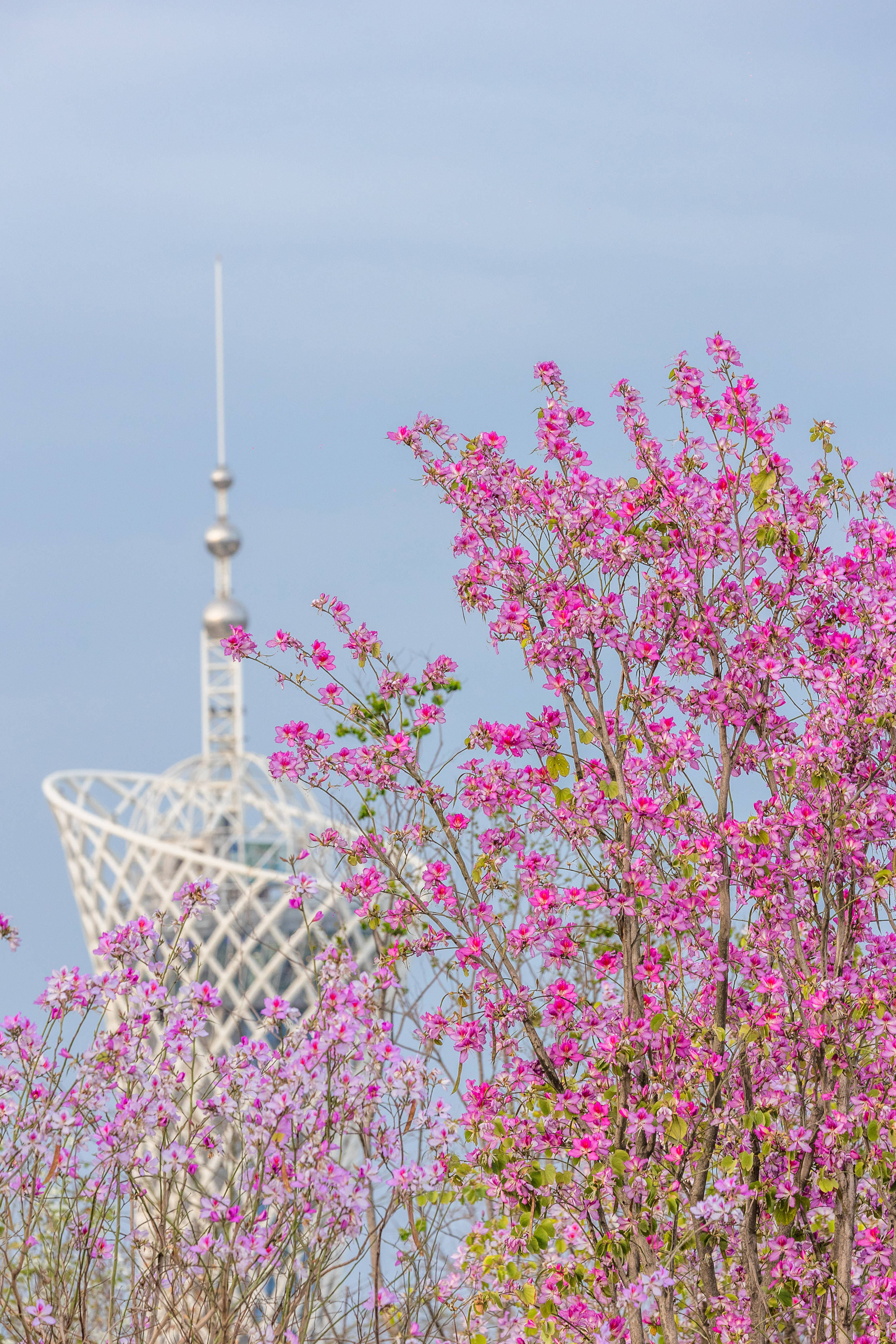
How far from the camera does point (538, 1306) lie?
5734mm

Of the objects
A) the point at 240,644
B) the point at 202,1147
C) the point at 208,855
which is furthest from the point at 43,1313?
the point at 208,855

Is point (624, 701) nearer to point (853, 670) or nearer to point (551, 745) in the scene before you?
point (551, 745)

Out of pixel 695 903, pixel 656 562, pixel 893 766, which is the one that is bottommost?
pixel 695 903

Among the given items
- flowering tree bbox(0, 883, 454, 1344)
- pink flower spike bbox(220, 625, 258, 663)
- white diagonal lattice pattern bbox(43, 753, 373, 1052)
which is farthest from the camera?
white diagonal lattice pattern bbox(43, 753, 373, 1052)

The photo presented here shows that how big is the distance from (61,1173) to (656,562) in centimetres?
320

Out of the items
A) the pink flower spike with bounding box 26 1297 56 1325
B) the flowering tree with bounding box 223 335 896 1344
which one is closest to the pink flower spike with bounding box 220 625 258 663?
the flowering tree with bounding box 223 335 896 1344

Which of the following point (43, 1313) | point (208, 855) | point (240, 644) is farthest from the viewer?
point (208, 855)

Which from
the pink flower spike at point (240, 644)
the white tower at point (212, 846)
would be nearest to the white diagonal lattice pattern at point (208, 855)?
the white tower at point (212, 846)

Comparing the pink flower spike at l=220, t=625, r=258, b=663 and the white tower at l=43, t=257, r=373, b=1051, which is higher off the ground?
the white tower at l=43, t=257, r=373, b=1051

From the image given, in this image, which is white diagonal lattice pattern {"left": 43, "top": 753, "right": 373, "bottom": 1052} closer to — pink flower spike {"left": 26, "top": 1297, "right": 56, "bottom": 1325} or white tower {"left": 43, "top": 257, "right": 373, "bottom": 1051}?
white tower {"left": 43, "top": 257, "right": 373, "bottom": 1051}

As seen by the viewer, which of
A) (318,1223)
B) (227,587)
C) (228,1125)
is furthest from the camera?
(227,587)

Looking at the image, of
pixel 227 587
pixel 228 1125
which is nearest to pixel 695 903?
pixel 228 1125

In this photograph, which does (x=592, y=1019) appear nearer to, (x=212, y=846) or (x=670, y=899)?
(x=670, y=899)

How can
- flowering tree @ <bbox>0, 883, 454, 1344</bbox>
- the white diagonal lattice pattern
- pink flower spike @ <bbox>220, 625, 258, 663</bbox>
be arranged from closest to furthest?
flowering tree @ <bbox>0, 883, 454, 1344</bbox>, pink flower spike @ <bbox>220, 625, 258, 663</bbox>, the white diagonal lattice pattern
